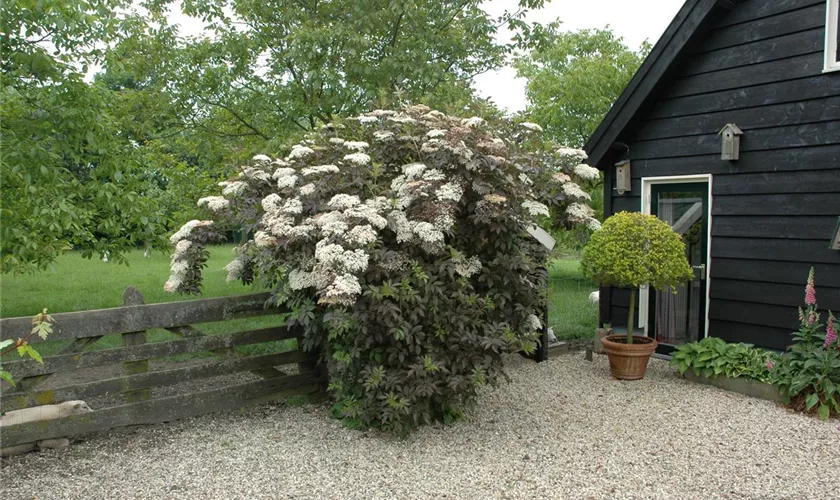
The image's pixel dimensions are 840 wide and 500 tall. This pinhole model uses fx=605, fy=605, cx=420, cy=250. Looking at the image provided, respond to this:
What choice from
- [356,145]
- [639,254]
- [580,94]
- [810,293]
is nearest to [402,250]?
[356,145]

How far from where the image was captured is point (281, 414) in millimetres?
5273

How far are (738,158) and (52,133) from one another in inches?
268

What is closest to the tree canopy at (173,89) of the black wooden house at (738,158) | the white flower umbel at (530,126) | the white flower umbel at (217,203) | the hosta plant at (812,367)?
the white flower umbel at (530,126)

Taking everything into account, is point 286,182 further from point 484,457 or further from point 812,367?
point 812,367

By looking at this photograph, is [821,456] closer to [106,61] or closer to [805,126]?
[805,126]

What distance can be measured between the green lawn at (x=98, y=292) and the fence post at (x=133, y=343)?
68.3 inches

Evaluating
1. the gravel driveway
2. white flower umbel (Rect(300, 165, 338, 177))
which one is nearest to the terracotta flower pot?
the gravel driveway

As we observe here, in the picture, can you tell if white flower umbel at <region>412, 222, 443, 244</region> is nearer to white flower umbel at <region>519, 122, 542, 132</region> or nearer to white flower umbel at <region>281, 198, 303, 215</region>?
white flower umbel at <region>281, 198, 303, 215</region>

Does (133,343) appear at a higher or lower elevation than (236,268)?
lower

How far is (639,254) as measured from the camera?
19.7 feet

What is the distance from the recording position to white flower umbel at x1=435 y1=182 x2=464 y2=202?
4227 mm

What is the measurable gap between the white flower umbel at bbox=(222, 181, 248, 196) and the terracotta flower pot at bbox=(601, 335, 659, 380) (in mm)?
3986

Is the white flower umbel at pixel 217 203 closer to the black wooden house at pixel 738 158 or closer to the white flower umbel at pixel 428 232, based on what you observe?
the white flower umbel at pixel 428 232

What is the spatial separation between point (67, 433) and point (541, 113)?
12278 millimetres
